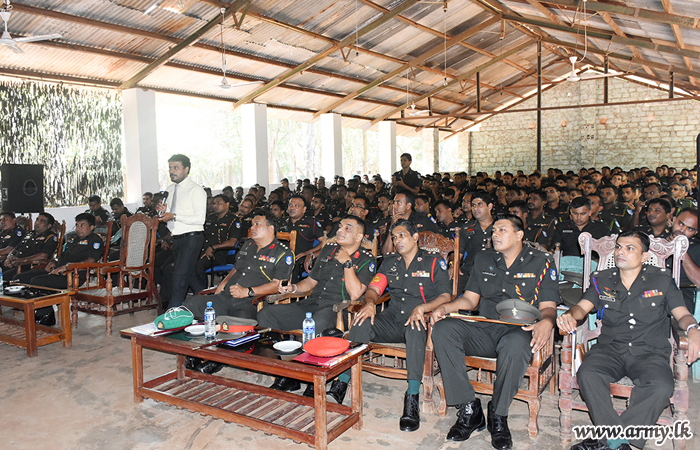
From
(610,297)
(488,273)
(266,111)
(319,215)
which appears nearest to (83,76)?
(266,111)

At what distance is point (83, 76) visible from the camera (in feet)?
28.5

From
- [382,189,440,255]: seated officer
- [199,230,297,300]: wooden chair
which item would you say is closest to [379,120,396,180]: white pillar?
[382,189,440,255]: seated officer

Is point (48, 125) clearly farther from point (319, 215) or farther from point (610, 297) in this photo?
point (610, 297)

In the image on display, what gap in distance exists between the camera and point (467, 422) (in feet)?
8.34

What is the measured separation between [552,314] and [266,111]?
10547 millimetres

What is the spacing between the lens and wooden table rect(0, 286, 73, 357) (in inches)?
150

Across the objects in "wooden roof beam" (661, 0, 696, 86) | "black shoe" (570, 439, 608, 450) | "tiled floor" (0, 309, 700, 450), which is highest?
"wooden roof beam" (661, 0, 696, 86)

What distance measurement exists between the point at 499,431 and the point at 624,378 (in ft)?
2.07

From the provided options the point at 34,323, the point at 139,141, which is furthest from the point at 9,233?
the point at 139,141

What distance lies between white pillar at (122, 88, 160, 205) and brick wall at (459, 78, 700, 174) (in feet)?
43.7

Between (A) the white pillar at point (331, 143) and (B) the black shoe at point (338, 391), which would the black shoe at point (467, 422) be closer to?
(B) the black shoe at point (338, 391)

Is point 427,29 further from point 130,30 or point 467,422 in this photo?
point 467,422

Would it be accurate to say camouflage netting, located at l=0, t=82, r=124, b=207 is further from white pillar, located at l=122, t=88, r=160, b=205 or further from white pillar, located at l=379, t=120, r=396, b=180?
white pillar, located at l=379, t=120, r=396, b=180

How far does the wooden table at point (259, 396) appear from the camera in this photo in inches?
92.7
